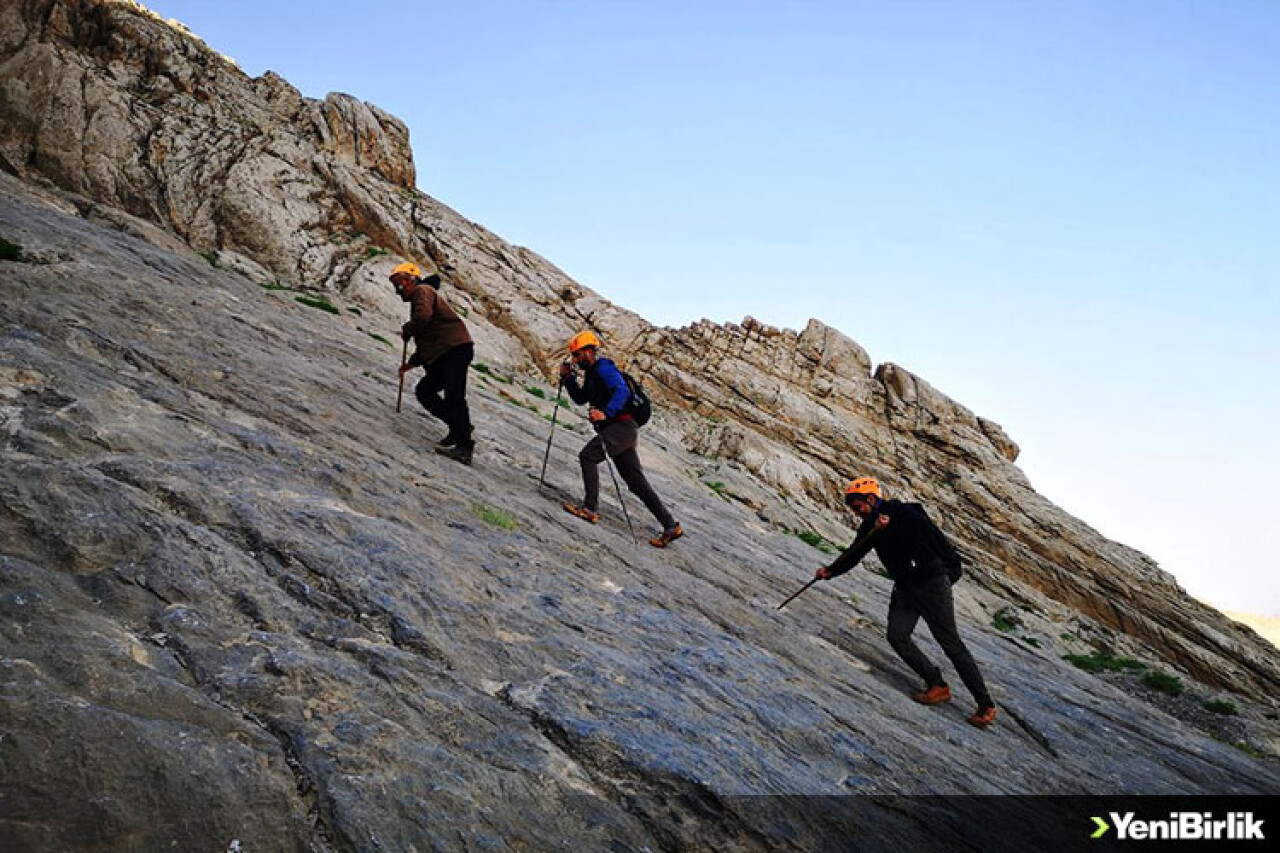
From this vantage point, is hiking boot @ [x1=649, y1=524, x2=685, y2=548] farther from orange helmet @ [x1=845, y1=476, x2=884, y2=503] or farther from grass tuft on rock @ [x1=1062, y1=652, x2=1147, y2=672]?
grass tuft on rock @ [x1=1062, y1=652, x2=1147, y2=672]

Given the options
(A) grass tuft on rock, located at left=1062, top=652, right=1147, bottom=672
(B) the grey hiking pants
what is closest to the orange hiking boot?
(B) the grey hiking pants

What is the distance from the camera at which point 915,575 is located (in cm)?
1063

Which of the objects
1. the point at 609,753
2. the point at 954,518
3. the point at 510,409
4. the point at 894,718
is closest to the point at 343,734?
the point at 609,753

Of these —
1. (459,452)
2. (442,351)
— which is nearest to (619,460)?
(459,452)

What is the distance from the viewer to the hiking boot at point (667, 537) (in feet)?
40.9

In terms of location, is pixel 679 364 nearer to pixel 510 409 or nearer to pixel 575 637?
pixel 510 409

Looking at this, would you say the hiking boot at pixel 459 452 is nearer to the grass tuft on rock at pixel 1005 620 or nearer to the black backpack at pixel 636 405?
the black backpack at pixel 636 405

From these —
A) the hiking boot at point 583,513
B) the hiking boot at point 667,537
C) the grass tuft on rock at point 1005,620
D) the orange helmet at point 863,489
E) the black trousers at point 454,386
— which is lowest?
the hiking boot at point 583,513

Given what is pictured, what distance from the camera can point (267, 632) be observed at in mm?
5121

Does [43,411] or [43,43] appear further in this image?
[43,43]

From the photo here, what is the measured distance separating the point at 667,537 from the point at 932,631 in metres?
4.76

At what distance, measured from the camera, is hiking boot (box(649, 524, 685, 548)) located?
12461mm

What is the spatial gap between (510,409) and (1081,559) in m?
31.1

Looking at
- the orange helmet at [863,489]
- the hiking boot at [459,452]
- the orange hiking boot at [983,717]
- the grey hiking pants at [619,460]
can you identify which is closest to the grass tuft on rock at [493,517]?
the hiking boot at [459,452]
